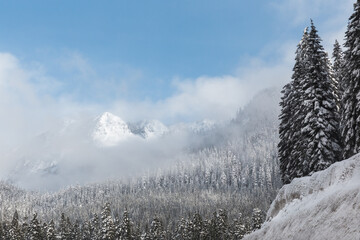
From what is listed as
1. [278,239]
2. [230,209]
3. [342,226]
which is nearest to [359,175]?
[342,226]

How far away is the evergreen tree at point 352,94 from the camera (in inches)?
1209

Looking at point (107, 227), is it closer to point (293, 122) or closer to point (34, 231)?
point (34, 231)

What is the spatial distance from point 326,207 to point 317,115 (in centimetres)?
2420

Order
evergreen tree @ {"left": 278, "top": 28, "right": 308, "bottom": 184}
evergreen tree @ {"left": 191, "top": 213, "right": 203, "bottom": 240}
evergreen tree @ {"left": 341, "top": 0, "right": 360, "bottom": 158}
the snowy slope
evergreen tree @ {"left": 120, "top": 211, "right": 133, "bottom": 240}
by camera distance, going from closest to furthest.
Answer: the snowy slope, evergreen tree @ {"left": 341, "top": 0, "right": 360, "bottom": 158}, evergreen tree @ {"left": 278, "top": 28, "right": 308, "bottom": 184}, evergreen tree @ {"left": 120, "top": 211, "right": 133, "bottom": 240}, evergreen tree @ {"left": 191, "top": 213, "right": 203, "bottom": 240}

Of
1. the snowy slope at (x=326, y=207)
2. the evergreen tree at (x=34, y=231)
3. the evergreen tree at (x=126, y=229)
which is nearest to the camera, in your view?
the snowy slope at (x=326, y=207)

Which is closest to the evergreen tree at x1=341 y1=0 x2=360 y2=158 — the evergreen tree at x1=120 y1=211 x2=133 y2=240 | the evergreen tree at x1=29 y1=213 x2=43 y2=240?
the evergreen tree at x1=120 y1=211 x2=133 y2=240

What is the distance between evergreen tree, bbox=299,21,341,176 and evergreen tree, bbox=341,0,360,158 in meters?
3.69

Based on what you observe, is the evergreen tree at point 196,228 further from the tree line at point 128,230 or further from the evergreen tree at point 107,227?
the evergreen tree at point 107,227

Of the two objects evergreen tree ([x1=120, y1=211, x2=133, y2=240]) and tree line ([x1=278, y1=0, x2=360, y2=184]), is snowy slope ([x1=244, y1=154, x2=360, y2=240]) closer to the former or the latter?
tree line ([x1=278, y1=0, x2=360, y2=184])

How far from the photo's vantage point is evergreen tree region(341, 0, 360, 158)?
3070cm

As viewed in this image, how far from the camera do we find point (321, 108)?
37.6m

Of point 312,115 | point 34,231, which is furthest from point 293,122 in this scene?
point 34,231

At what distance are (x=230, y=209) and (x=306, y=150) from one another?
162999mm

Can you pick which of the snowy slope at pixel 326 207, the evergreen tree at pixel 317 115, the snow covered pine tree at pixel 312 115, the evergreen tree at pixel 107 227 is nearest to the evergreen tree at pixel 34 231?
the evergreen tree at pixel 107 227
